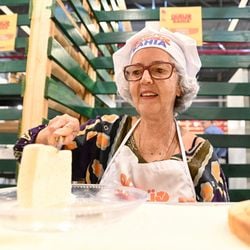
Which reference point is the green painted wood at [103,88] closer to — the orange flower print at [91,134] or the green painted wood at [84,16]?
the green painted wood at [84,16]

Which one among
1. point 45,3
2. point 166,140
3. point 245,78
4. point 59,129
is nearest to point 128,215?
point 59,129

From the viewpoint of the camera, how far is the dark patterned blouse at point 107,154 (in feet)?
4.13

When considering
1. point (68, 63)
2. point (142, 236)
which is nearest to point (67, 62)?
point (68, 63)

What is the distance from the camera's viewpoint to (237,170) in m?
1.90

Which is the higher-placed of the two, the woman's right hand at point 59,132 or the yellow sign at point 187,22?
the yellow sign at point 187,22

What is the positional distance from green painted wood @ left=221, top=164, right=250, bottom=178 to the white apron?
2.31 ft

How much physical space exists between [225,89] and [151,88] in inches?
31.7

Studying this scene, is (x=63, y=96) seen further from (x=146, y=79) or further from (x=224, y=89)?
(x=224, y=89)

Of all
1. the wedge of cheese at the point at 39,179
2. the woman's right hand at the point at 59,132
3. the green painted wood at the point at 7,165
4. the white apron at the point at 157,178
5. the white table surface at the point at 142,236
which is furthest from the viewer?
the green painted wood at the point at 7,165

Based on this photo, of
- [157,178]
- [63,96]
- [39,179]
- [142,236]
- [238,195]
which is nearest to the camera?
[142,236]

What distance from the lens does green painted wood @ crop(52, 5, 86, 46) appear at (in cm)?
151

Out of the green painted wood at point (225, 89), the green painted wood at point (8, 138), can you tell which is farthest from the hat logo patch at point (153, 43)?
the green painted wood at point (8, 138)

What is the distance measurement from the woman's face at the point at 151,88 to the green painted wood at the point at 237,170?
0.76 meters

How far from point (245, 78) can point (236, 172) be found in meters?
1.01
